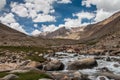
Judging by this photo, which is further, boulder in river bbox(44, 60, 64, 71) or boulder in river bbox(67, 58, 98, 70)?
boulder in river bbox(67, 58, 98, 70)

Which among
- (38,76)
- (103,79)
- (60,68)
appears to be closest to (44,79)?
(38,76)

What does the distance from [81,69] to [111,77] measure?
14238 mm

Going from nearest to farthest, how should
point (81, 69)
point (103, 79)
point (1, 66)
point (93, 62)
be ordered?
point (103, 79) → point (1, 66) → point (81, 69) → point (93, 62)

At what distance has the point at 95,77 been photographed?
4438 centimetres

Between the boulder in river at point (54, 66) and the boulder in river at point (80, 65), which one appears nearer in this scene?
the boulder in river at point (54, 66)

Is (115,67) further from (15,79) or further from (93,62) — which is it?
(15,79)

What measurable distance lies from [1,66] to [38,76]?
75.5ft

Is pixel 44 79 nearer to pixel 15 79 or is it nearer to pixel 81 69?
pixel 15 79

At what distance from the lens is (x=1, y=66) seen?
51.1m

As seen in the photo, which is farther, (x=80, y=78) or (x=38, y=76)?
(x=80, y=78)

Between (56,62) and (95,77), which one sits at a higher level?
(56,62)

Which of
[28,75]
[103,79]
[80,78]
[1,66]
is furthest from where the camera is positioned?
[1,66]

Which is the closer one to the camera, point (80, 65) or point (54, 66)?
point (54, 66)

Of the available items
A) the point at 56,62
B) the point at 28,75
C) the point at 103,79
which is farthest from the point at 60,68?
the point at 28,75
